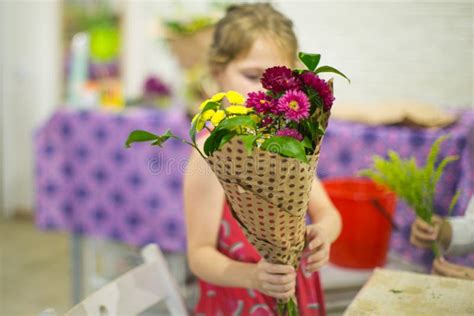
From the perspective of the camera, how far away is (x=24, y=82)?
14.0ft

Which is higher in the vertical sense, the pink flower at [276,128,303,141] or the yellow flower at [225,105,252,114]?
the yellow flower at [225,105,252,114]

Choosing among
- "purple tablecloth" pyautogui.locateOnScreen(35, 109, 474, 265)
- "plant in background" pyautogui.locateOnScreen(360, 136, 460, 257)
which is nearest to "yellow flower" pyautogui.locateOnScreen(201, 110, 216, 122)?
"plant in background" pyautogui.locateOnScreen(360, 136, 460, 257)

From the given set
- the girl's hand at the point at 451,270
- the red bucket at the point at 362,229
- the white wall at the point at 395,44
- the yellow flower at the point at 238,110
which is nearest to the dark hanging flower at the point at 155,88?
the white wall at the point at 395,44

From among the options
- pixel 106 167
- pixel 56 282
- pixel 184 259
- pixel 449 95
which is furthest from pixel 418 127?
pixel 56 282

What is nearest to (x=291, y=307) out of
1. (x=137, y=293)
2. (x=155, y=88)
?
(x=137, y=293)

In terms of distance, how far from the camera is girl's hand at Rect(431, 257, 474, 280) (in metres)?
1.00

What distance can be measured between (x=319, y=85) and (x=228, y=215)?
17.8 inches

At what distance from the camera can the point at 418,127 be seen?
1.87 m

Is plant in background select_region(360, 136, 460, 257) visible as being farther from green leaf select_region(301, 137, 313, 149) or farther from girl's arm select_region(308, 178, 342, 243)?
green leaf select_region(301, 137, 313, 149)

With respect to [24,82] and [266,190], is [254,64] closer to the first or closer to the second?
A: [266,190]

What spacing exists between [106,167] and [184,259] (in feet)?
1.55

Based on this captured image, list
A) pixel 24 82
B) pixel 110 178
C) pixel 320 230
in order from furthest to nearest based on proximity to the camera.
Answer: pixel 24 82 < pixel 110 178 < pixel 320 230

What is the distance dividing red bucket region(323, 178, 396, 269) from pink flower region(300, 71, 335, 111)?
2.45 ft

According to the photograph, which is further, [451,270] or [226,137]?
[451,270]
